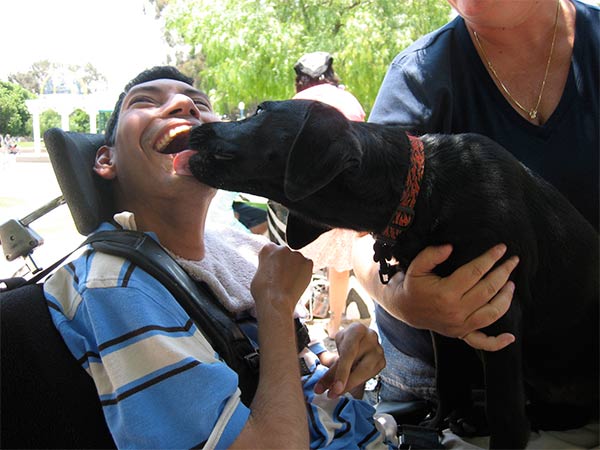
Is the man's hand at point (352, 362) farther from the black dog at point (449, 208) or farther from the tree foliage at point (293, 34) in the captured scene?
the tree foliage at point (293, 34)

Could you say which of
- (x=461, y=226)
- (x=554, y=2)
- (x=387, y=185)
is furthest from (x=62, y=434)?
(x=554, y=2)

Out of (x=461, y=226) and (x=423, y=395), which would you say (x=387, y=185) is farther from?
(x=423, y=395)

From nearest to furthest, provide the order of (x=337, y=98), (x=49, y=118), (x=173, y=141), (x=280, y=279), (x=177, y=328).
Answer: (x=177, y=328) < (x=280, y=279) < (x=173, y=141) < (x=49, y=118) < (x=337, y=98)

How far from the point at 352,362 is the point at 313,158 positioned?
732 millimetres

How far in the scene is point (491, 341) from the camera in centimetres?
173

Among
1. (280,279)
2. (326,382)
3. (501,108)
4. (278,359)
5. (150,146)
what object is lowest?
(326,382)

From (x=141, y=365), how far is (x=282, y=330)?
418mm

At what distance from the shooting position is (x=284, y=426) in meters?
1.39

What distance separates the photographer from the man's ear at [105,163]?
1.87 meters

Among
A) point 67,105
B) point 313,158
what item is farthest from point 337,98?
point 313,158

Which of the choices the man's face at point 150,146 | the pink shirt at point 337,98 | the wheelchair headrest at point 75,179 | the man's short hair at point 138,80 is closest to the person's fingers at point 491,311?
the man's face at point 150,146

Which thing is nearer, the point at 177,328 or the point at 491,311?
the point at 177,328

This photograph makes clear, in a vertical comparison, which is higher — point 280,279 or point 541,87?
point 541,87

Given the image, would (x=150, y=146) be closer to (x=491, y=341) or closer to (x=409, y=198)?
(x=409, y=198)
